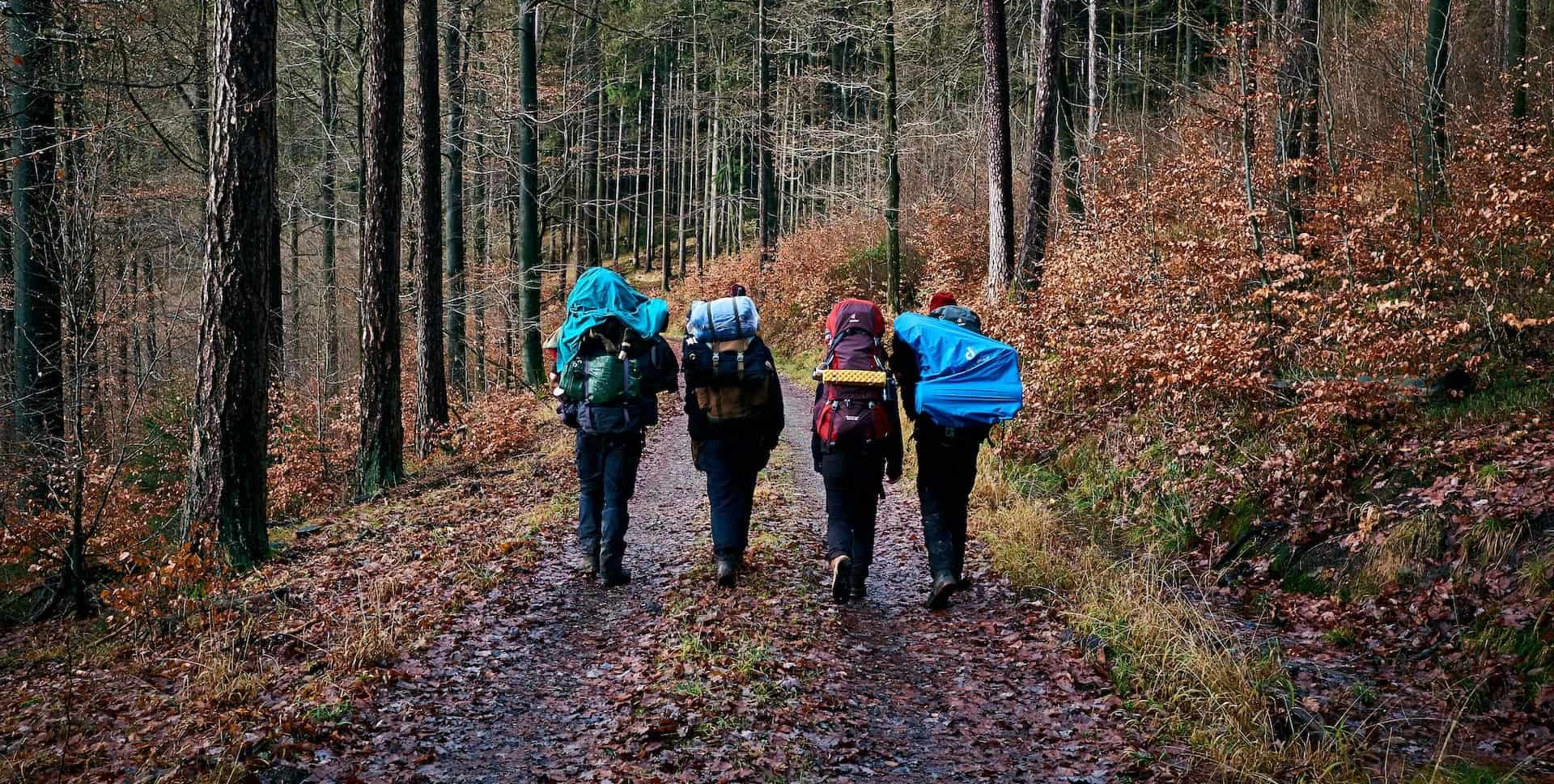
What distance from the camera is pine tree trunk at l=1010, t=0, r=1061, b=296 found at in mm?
13742

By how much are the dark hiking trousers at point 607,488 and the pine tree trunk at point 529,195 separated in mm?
11564

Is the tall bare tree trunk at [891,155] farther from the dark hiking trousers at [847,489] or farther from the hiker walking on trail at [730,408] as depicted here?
the dark hiking trousers at [847,489]

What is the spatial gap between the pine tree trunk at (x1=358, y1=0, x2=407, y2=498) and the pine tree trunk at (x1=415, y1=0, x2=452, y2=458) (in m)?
2.17

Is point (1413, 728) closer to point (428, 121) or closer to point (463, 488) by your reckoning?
point (463, 488)

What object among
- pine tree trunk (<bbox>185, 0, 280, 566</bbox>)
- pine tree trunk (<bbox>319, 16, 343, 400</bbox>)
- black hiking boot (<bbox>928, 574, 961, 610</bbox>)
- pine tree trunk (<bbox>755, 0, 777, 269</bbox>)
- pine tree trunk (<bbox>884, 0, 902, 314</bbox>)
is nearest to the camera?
black hiking boot (<bbox>928, 574, 961, 610</bbox>)

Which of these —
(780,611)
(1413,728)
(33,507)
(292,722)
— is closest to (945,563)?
(780,611)

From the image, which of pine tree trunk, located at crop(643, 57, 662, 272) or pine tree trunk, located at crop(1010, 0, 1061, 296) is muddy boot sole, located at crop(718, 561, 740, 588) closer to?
pine tree trunk, located at crop(1010, 0, 1061, 296)

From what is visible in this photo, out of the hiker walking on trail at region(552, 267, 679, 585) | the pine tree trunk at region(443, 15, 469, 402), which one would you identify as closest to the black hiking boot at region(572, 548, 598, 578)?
the hiker walking on trail at region(552, 267, 679, 585)

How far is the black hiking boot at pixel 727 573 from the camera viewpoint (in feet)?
21.4

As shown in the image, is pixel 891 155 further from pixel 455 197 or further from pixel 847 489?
pixel 847 489

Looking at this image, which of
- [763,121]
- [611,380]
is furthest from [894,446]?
[763,121]

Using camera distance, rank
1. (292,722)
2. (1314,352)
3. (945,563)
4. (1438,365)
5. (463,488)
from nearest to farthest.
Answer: (292,722) → (945,563) → (1438,365) → (1314,352) → (463,488)

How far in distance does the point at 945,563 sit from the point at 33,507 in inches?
393

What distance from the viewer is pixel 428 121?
1289cm
